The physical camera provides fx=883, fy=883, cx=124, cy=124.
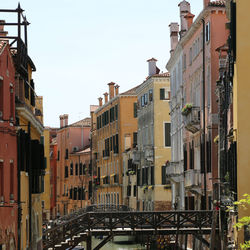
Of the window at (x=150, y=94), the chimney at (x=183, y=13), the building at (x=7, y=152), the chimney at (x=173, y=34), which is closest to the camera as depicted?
the building at (x=7, y=152)

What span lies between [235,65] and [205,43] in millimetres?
16872

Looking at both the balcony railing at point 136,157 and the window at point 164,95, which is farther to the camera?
the balcony railing at point 136,157

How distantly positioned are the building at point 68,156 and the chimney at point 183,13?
52.0 m

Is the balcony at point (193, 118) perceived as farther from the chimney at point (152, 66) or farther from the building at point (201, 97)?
the chimney at point (152, 66)

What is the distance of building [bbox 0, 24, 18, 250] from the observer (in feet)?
82.1

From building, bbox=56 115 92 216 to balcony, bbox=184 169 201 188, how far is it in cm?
5613

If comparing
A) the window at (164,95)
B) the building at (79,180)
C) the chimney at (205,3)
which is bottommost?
the building at (79,180)

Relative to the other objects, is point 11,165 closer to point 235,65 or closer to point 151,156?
point 235,65

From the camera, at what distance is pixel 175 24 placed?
57.5 meters

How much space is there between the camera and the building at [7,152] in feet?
82.1

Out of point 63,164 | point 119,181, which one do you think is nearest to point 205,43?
point 119,181

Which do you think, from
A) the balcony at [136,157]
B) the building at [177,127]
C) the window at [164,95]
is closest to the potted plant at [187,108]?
the building at [177,127]

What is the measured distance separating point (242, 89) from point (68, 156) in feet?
271

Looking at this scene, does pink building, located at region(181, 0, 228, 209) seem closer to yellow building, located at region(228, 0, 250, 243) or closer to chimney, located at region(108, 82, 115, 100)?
yellow building, located at region(228, 0, 250, 243)
